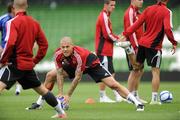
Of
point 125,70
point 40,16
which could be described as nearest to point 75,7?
point 40,16

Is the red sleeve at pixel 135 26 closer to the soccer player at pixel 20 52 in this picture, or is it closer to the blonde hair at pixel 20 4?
the soccer player at pixel 20 52

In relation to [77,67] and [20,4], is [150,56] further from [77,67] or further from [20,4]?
[20,4]

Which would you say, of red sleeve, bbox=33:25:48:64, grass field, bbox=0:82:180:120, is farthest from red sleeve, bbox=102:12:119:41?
red sleeve, bbox=33:25:48:64

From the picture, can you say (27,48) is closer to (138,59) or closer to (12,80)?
(12,80)

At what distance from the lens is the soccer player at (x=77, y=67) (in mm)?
12781

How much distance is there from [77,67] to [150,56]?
2.81 meters

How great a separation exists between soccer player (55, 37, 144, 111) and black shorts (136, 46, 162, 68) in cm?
210

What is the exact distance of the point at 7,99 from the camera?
16984 millimetres

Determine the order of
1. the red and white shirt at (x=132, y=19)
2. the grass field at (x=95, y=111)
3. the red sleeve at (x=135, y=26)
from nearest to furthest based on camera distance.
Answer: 1. the grass field at (x=95, y=111)
2. the red sleeve at (x=135, y=26)
3. the red and white shirt at (x=132, y=19)

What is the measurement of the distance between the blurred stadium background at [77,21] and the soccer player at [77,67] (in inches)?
568

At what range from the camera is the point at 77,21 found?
3186 centimetres

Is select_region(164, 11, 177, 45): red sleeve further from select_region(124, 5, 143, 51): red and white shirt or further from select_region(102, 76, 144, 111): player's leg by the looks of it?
select_region(102, 76, 144, 111): player's leg

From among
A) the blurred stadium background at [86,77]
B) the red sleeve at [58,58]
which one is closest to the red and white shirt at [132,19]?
the blurred stadium background at [86,77]

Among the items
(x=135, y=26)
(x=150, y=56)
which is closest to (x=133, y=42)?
(x=150, y=56)
